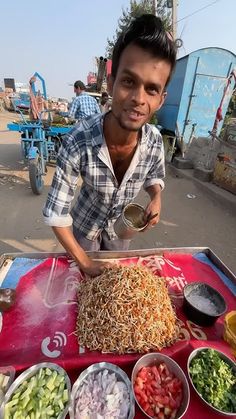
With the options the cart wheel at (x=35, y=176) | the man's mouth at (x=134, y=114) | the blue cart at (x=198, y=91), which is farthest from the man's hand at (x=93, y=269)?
the blue cart at (x=198, y=91)

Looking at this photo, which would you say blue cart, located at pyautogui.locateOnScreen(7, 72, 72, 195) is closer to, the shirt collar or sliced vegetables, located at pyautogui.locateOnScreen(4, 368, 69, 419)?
the shirt collar

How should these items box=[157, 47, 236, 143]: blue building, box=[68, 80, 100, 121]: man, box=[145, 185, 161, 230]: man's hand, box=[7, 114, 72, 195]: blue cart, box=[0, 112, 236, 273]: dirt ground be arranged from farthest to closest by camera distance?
1. box=[157, 47, 236, 143]: blue building
2. box=[68, 80, 100, 121]: man
3. box=[7, 114, 72, 195]: blue cart
4. box=[0, 112, 236, 273]: dirt ground
5. box=[145, 185, 161, 230]: man's hand

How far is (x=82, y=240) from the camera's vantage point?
6.72ft

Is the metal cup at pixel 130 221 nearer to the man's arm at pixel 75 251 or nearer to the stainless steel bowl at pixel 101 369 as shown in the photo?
the man's arm at pixel 75 251

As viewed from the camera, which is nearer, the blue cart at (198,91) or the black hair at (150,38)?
the black hair at (150,38)

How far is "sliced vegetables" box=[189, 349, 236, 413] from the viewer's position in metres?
1.13

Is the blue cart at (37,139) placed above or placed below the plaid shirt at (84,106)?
below

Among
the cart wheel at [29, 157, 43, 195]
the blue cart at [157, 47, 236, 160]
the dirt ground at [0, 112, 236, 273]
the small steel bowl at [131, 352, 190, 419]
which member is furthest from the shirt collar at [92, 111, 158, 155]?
the blue cart at [157, 47, 236, 160]

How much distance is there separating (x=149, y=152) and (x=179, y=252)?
858 millimetres

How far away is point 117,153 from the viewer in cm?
168

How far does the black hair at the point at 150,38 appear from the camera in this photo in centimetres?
125

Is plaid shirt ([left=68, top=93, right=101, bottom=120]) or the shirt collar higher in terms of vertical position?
the shirt collar

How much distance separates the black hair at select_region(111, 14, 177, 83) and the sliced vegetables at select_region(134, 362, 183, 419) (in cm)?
154

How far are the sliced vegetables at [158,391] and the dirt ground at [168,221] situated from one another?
2.73 m
